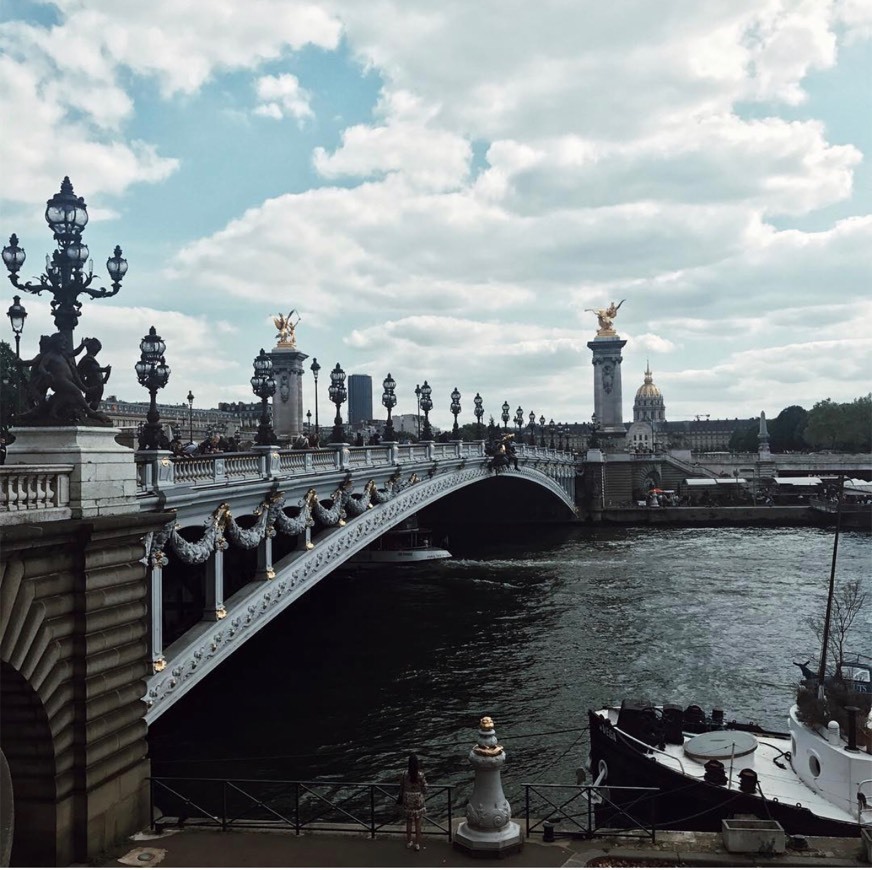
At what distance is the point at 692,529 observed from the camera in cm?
7638

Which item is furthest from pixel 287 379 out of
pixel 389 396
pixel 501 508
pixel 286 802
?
pixel 286 802

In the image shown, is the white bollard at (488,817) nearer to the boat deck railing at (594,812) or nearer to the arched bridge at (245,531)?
the boat deck railing at (594,812)

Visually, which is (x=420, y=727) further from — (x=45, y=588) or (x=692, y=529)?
(x=692, y=529)

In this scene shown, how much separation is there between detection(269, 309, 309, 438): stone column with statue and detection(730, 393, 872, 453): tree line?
224ft

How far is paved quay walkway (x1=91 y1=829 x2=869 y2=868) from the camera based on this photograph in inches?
437

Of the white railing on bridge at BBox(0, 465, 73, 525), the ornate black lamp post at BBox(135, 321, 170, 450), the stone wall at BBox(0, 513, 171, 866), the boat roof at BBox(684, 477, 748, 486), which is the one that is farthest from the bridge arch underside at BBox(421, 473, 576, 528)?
the white railing on bridge at BBox(0, 465, 73, 525)

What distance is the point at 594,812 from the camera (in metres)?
13.2

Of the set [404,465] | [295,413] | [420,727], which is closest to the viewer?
[420,727]

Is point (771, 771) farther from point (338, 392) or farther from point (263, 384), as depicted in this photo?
point (338, 392)

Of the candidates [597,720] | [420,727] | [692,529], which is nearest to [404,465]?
[420,727]

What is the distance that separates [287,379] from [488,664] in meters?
69.6

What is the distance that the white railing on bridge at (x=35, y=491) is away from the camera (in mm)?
10273

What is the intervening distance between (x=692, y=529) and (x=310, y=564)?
5677cm

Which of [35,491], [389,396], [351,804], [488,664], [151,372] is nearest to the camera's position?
[35,491]
